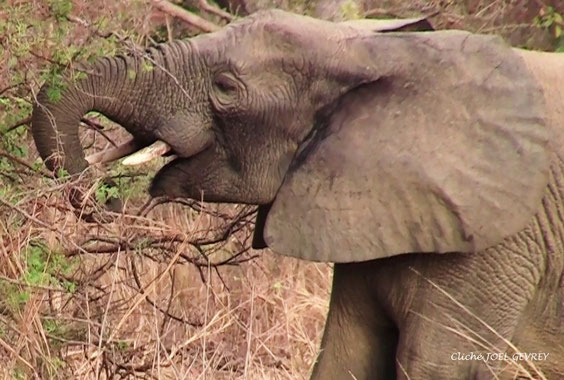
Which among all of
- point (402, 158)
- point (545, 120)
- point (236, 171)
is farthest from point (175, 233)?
point (545, 120)

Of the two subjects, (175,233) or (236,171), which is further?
(175,233)

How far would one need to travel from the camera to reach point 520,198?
452cm

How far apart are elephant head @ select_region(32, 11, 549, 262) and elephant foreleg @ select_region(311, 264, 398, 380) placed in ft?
0.81

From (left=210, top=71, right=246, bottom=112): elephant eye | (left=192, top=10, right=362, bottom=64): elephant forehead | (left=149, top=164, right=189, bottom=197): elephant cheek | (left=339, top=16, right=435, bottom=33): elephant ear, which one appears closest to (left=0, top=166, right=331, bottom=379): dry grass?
(left=149, top=164, right=189, bottom=197): elephant cheek

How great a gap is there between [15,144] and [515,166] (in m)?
1.53

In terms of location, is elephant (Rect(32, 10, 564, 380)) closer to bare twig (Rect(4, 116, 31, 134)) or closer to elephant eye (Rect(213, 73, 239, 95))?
elephant eye (Rect(213, 73, 239, 95))

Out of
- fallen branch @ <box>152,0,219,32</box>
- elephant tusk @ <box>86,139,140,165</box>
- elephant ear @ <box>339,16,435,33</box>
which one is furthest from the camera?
fallen branch @ <box>152,0,219,32</box>

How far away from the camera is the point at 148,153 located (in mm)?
4445

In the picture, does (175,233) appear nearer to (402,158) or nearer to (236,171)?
(236,171)

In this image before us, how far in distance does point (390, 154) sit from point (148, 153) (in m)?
0.66

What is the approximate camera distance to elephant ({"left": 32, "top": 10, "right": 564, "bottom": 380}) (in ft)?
14.8

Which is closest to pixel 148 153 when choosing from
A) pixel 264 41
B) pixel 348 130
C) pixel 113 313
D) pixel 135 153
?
pixel 135 153

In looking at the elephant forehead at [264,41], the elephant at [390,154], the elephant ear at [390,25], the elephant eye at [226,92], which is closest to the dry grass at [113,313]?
the elephant at [390,154]

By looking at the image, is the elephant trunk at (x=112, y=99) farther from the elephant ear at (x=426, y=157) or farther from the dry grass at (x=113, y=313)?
the elephant ear at (x=426, y=157)
